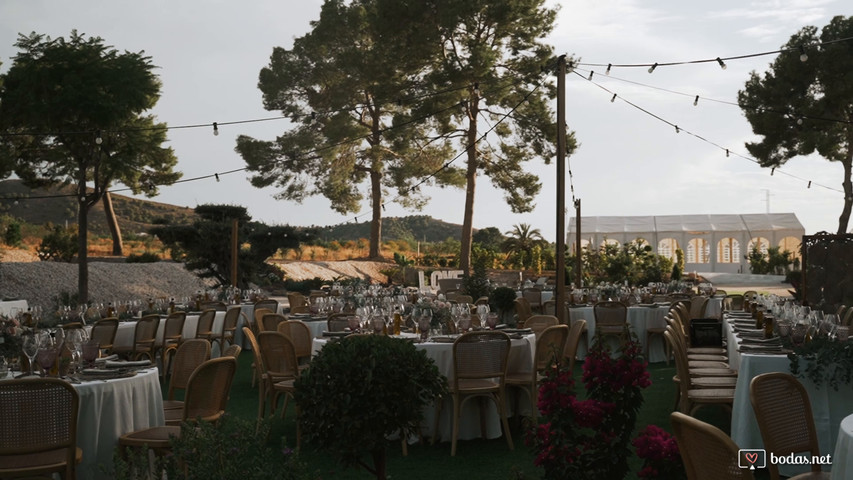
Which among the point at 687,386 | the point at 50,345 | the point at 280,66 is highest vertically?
the point at 280,66

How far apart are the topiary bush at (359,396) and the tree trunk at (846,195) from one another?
3144cm

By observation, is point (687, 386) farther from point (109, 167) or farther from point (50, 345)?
point (109, 167)

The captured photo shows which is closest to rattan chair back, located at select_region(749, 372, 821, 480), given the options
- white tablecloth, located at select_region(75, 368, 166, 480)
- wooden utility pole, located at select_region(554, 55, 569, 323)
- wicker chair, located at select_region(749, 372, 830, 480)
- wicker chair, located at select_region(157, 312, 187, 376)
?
wicker chair, located at select_region(749, 372, 830, 480)

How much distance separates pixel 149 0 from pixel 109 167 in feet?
20.3

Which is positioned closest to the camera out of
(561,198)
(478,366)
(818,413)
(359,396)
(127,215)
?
(359,396)

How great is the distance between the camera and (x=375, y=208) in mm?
34656

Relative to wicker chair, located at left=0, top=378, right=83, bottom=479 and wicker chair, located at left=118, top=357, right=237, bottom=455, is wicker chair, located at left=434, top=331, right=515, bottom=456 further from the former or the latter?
wicker chair, located at left=0, top=378, right=83, bottom=479

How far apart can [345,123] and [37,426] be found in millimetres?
27476

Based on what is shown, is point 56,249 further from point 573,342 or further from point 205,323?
point 573,342

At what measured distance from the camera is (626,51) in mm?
13781

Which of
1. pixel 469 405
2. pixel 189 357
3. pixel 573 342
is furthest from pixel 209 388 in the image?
pixel 573 342

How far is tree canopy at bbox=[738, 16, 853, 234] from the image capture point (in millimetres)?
29359

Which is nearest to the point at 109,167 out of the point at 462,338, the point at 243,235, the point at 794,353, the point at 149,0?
the point at 243,235

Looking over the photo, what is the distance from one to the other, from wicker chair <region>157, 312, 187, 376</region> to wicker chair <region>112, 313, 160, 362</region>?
0.21 meters
